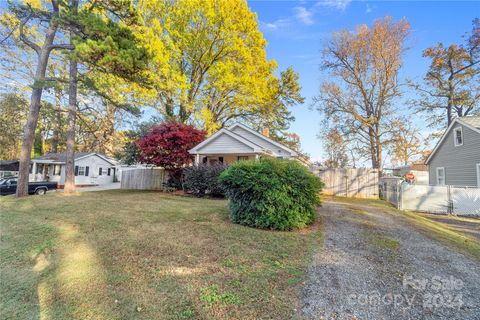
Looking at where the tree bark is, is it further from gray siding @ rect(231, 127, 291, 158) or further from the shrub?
gray siding @ rect(231, 127, 291, 158)

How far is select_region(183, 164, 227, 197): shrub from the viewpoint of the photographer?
12188 millimetres

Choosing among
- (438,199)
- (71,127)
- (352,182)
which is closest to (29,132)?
(71,127)

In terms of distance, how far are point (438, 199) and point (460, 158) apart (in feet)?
17.2

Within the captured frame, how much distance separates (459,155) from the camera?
13344 mm

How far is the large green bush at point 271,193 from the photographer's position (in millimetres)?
5602

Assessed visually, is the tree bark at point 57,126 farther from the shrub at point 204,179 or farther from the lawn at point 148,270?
the lawn at point 148,270

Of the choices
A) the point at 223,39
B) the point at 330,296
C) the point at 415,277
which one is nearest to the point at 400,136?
the point at 223,39

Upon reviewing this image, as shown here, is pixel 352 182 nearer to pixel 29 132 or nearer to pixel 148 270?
pixel 148 270

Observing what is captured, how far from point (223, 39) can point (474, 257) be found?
18446 mm

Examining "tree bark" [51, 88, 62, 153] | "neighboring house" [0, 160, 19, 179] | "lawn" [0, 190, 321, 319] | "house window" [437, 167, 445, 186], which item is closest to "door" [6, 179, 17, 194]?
"tree bark" [51, 88, 62, 153]

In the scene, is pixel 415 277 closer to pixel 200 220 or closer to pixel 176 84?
pixel 200 220

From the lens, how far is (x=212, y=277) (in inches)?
123

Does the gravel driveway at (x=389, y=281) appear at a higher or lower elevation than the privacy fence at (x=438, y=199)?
lower

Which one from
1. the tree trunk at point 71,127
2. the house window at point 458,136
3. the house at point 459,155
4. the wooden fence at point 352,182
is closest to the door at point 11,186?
the tree trunk at point 71,127
